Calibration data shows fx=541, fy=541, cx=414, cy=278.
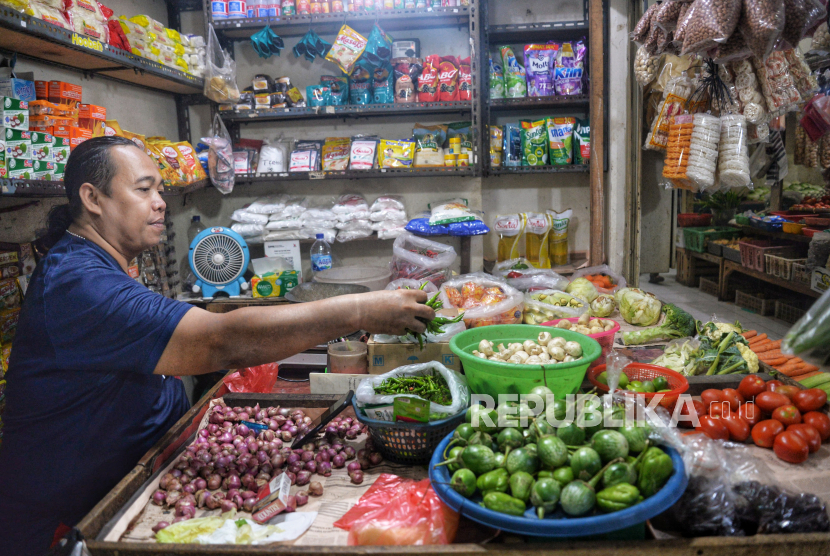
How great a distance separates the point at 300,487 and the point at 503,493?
1.96 feet

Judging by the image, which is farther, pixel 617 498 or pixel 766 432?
pixel 766 432

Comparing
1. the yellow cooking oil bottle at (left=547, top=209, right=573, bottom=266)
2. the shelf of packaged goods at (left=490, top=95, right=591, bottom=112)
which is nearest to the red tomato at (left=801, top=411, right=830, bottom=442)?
the yellow cooking oil bottle at (left=547, top=209, right=573, bottom=266)

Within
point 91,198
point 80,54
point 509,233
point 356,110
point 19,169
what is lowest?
point 509,233

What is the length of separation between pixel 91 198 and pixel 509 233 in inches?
109

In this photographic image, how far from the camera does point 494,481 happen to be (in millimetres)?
1120

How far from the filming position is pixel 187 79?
336 centimetres

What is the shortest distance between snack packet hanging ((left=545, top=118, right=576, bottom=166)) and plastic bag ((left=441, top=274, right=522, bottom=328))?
1.26 metres

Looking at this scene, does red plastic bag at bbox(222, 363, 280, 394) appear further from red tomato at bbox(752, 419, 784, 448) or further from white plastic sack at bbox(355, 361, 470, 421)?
red tomato at bbox(752, 419, 784, 448)

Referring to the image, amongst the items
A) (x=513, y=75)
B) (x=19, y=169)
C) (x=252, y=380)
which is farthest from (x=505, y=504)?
(x=513, y=75)

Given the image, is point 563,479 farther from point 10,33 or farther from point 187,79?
point 187,79

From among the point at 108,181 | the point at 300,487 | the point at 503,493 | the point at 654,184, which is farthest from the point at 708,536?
the point at 654,184

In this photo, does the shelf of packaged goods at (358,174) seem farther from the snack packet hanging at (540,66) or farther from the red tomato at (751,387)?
the red tomato at (751,387)

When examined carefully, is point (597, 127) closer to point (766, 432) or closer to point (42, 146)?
point (766, 432)

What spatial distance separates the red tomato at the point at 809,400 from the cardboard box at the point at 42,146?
2746mm
